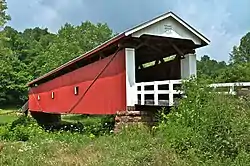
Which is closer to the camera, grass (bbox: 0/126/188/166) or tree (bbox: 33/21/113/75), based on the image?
grass (bbox: 0/126/188/166)

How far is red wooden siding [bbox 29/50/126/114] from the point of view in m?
13.0

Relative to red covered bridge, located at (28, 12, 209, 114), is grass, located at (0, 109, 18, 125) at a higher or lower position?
lower

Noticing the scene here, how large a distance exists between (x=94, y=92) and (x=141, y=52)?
2.72 metres

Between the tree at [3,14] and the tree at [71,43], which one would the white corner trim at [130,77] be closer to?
the tree at [3,14]

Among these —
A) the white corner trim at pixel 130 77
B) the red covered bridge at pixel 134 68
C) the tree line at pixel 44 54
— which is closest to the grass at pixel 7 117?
the tree line at pixel 44 54

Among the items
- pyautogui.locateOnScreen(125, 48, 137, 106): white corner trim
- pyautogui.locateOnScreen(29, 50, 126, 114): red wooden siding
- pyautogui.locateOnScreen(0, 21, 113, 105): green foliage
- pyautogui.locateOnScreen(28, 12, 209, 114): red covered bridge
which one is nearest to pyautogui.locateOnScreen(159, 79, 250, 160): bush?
pyautogui.locateOnScreen(28, 12, 209, 114): red covered bridge

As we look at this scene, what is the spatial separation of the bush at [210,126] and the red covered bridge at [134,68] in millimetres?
2130

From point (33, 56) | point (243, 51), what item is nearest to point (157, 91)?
point (33, 56)

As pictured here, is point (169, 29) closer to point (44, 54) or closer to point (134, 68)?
point (134, 68)

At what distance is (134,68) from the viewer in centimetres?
1254

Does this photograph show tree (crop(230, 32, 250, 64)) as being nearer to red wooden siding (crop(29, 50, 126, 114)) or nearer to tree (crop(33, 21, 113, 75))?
tree (crop(33, 21, 113, 75))

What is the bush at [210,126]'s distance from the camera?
6754mm

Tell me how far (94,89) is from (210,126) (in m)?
8.37

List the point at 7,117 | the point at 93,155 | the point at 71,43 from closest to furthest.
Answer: the point at 93,155
the point at 7,117
the point at 71,43
